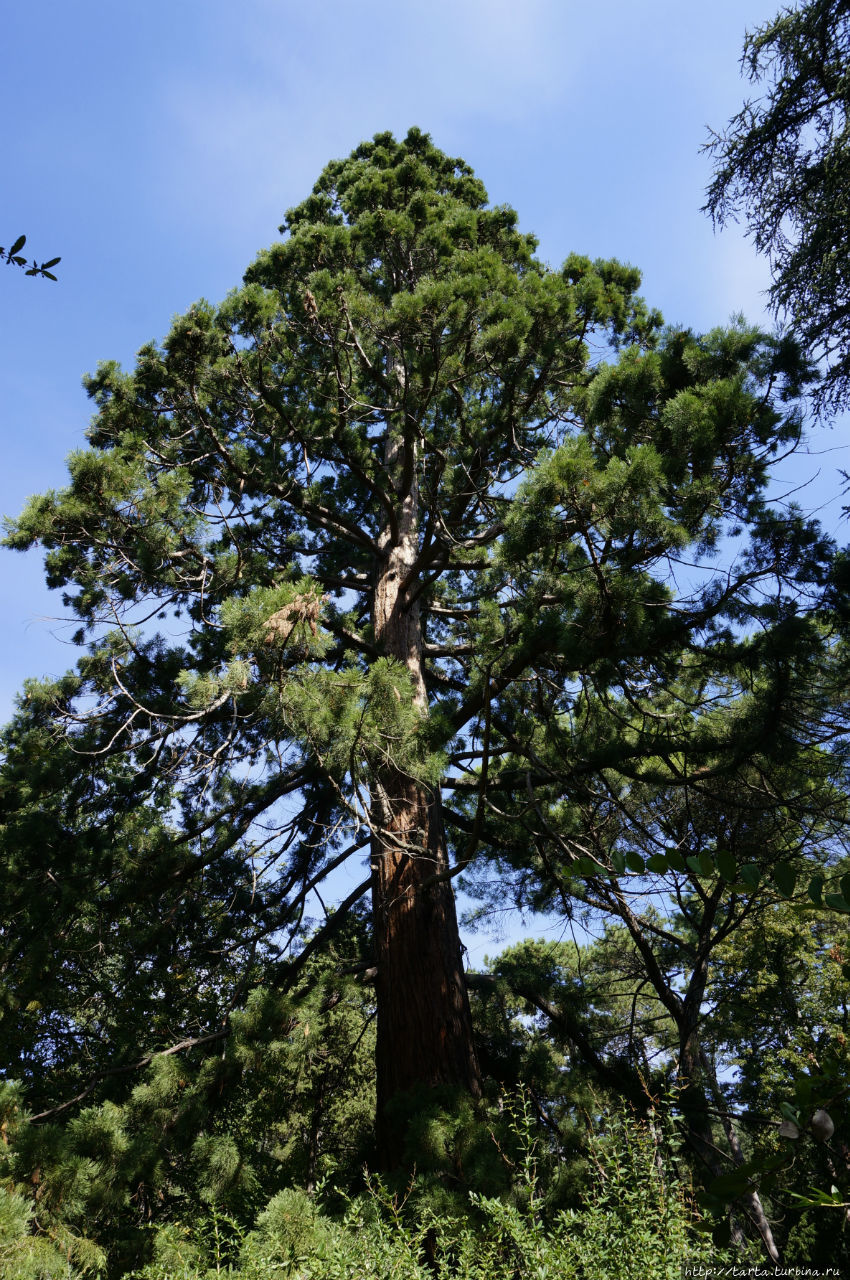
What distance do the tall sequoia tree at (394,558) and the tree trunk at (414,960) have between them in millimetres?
21

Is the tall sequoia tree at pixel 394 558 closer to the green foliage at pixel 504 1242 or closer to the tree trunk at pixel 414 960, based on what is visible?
the tree trunk at pixel 414 960

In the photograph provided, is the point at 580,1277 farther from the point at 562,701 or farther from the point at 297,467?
the point at 297,467

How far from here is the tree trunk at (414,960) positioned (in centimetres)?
442

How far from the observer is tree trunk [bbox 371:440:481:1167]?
442cm

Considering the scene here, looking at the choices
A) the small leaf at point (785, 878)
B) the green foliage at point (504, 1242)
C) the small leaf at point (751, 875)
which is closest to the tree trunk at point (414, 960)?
the green foliage at point (504, 1242)

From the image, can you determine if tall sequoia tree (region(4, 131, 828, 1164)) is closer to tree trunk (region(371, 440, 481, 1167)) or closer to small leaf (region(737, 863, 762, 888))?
tree trunk (region(371, 440, 481, 1167))

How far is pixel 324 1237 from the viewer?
2781 millimetres

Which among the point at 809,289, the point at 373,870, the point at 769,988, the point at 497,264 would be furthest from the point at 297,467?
the point at 769,988

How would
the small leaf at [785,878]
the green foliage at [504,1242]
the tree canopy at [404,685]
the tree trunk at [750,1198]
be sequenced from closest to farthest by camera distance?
the small leaf at [785,878]
the green foliage at [504,1242]
the tree trunk at [750,1198]
the tree canopy at [404,685]

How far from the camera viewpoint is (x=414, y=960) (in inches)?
193

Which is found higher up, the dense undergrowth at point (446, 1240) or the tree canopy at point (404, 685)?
the tree canopy at point (404, 685)

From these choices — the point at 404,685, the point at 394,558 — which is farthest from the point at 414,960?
the point at 394,558

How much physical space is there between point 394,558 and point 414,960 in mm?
3480

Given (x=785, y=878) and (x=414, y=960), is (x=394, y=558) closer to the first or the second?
(x=414, y=960)
